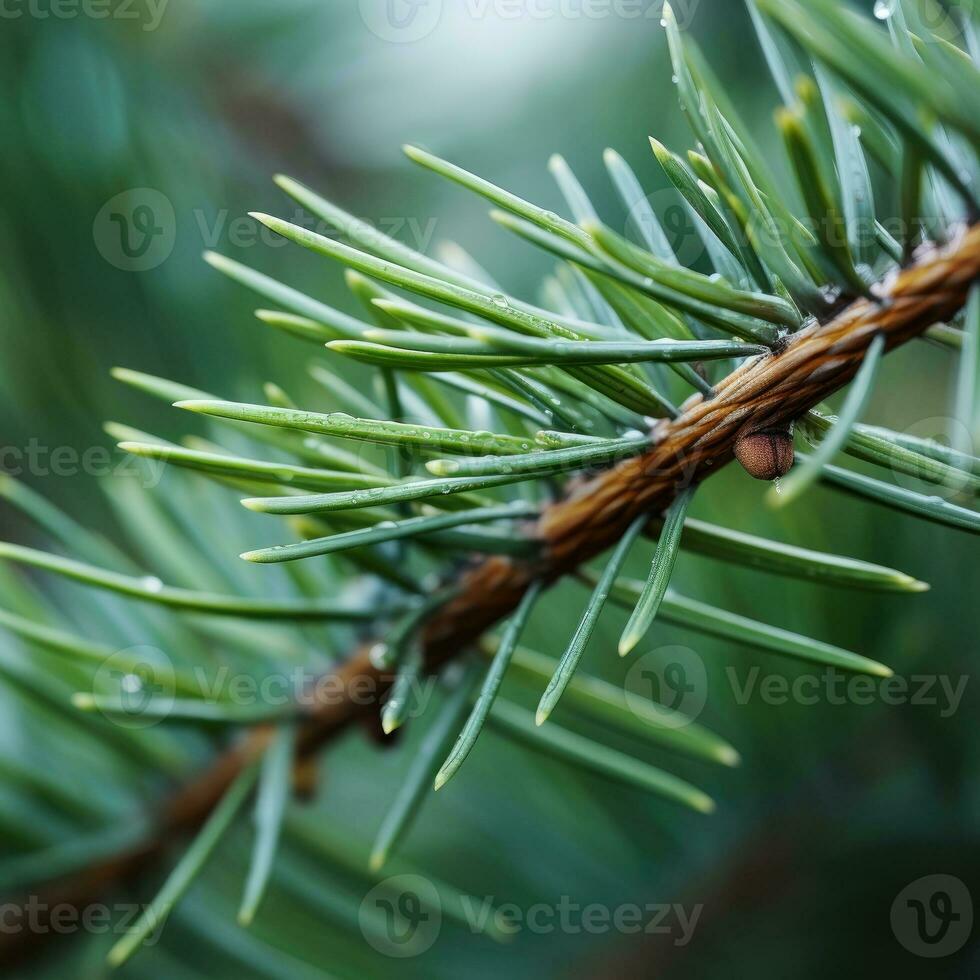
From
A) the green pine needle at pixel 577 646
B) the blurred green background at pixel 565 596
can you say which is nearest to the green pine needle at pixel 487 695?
the green pine needle at pixel 577 646

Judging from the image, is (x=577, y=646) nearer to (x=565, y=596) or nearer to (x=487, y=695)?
(x=487, y=695)

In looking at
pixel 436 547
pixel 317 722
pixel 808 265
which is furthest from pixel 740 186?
pixel 317 722

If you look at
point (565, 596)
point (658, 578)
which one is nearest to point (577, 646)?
point (658, 578)

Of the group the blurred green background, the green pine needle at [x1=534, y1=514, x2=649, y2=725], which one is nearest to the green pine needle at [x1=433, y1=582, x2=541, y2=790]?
the green pine needle at [x1=534, y1=514, x2=649, y2=725]

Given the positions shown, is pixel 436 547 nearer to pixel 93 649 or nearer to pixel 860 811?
pixel 93 649

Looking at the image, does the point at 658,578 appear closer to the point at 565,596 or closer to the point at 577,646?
the point at 577,646

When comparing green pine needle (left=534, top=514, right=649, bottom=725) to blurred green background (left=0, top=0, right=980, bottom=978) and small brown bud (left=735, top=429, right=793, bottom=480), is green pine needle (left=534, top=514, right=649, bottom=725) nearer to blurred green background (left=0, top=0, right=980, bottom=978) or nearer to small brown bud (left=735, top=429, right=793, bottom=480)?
small brown bud (left=735, top=429, right=793, bottom=480)

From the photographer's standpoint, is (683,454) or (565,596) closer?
(683,454)
